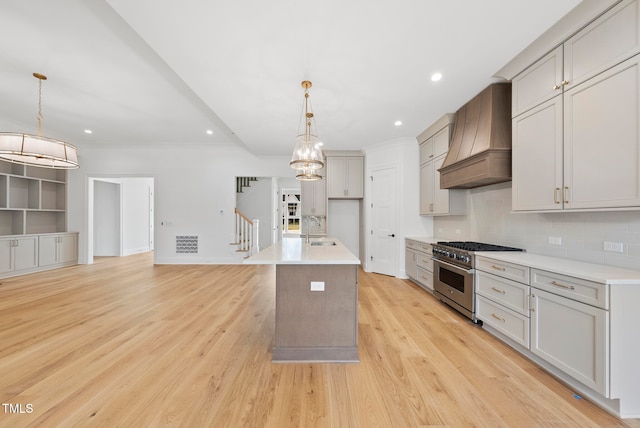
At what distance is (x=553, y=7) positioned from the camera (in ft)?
6.19

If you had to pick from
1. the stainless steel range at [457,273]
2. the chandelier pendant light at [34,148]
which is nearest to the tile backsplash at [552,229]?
the stainless steel range at [457,273]

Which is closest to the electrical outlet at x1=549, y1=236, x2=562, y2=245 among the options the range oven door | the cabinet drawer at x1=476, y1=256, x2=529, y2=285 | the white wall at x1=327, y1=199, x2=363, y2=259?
the cabinet drawer at x1=476, y1=256, x2=529, y2=285

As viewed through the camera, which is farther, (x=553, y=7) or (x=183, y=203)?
(x=183, y=203)

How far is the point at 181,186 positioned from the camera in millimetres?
6414

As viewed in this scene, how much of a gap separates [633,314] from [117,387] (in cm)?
358

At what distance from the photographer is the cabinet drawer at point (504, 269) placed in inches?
85.4

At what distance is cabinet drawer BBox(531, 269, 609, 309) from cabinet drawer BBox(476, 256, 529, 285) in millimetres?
82

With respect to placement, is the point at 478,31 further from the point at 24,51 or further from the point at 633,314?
the point at 24,51

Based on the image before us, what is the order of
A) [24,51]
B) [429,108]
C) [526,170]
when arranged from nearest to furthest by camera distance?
1. [526,170]
2. [24,51]
3. [429,108]

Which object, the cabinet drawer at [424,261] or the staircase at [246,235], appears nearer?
the cabinet drawer at [424,261]

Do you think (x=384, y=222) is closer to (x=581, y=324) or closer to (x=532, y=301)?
(x=532, y=301)

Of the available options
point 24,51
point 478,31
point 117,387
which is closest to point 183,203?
point 24,51

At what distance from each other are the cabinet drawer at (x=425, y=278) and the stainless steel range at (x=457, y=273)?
0.52 ft

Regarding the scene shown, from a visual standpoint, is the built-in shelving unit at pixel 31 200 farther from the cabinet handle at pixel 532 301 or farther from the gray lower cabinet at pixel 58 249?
the cabinet handle at pixel 532 301
